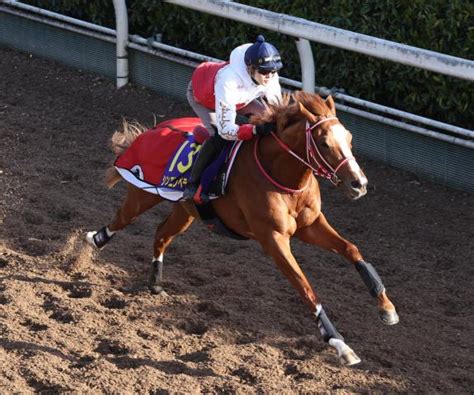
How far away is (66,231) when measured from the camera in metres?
8.48

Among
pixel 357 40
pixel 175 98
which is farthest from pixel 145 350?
pixel 175 98

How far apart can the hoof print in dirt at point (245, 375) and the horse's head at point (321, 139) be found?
45.6 inches

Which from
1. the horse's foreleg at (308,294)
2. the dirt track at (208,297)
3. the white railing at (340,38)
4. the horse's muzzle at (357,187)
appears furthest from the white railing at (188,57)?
the horse's muzzle at (357,187)

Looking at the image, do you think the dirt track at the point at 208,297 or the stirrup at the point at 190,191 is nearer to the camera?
the dirt track at the point at 208,297

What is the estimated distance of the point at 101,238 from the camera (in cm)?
792

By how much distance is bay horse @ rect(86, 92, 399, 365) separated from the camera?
6.29m

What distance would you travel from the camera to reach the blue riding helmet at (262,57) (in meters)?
6.71

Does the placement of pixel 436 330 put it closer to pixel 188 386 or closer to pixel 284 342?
pixel 284 342

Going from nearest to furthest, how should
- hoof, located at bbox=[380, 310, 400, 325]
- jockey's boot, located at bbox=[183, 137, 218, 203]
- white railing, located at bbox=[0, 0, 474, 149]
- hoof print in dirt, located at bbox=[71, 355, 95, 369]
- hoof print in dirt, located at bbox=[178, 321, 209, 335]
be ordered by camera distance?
hoof print in dirt, located at bbox=[71, 355, 95, 369]
hoof, located at bbox=[380, 310, 400, 325]
hoof print in dirt, located at bbox=[178, 321, 209, 335]
jockey's boot, located at bbox=[183, 137, 218, 203]
white railing, located at bbox=[0, 0, 474, 149]

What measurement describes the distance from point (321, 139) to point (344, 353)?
120cm

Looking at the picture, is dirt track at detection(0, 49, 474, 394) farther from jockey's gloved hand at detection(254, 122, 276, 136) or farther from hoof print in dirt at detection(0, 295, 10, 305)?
jockey's gloved hand at detection(254, 122, 276, 136)

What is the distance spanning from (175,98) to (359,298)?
13.2 ft

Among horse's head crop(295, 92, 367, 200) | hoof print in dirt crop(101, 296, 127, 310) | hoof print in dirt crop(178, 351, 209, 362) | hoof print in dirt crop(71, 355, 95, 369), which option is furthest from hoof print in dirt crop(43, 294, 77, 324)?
horse's head crop(295, 92, 367, 200)

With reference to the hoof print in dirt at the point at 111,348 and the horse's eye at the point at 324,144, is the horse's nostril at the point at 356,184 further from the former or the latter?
the hoof print in dirt at the point at 111,348
